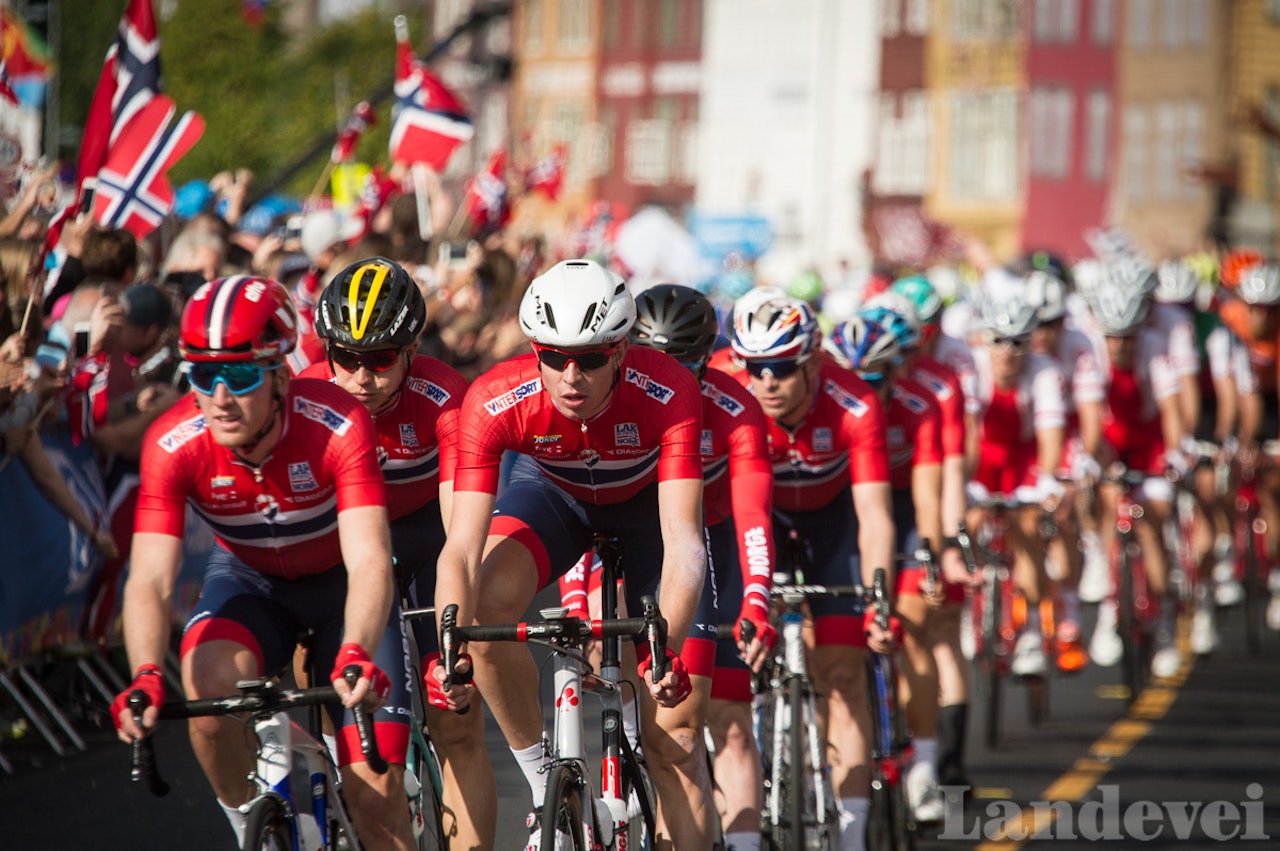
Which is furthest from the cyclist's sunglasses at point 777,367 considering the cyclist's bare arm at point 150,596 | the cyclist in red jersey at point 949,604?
the cyclist's bare arm at point 150,596

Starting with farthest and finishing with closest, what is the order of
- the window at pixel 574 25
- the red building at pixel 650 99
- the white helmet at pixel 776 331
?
the window at pixel 574 25 → the red building at pixel 650 99 → the white helmet at pixel 776 331

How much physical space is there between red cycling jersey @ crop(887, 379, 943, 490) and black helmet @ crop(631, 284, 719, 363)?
6.07 ft

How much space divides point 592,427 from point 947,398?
3803 millimetres

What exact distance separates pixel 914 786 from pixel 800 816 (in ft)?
5.78

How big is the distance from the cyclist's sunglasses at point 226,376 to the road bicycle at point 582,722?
0.88 m

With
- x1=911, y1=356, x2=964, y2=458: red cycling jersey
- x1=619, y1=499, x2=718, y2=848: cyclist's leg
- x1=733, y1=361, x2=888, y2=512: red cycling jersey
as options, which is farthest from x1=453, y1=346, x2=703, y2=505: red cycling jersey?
x1=911, y1=356, x2=964, y2=458: red cycling jersey

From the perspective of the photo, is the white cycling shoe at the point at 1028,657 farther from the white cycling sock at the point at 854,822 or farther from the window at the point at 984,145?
the window at the point at 984,145

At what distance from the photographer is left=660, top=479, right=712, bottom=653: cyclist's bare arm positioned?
5785mm

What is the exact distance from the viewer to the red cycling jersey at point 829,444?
7.70 m

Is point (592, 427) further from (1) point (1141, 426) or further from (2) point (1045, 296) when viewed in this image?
(1) point (1141, 426)

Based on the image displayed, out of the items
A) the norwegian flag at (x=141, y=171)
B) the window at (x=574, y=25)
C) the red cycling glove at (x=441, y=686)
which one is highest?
the window at (x=574, y=25)

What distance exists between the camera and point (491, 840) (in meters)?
6.51

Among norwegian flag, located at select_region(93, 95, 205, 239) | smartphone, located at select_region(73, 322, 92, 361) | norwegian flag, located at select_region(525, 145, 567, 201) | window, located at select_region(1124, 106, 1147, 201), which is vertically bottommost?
smartphone, located at select_region(73, 322, 92, 361)

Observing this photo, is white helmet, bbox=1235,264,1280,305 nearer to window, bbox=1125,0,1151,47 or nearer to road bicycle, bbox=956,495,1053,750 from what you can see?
road bicycle, bbox=956,495,1053,750
